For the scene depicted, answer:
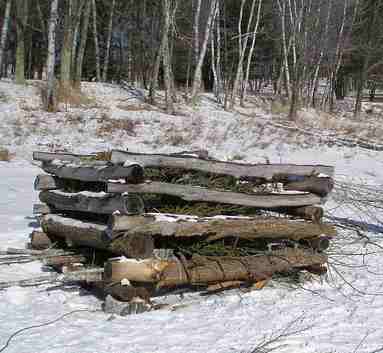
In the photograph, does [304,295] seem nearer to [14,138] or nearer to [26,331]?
[26,331]

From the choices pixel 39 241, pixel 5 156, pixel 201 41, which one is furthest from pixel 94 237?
pixel 201 41

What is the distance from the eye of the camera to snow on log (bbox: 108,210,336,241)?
432 centimetres

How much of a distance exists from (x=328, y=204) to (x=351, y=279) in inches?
140

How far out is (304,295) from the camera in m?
4.88

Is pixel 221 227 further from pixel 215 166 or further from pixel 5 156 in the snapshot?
pixel 5 156

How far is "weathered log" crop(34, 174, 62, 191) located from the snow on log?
5.69 ft

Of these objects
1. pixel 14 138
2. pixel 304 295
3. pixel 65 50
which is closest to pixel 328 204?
pixel 304 295

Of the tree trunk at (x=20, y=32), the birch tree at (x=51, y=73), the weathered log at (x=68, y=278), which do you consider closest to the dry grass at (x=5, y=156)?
the birch tree at (x=51, y=73)

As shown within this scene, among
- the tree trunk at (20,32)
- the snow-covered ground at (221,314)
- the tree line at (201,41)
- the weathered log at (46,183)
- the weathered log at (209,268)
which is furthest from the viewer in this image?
the tree line at (201,41)

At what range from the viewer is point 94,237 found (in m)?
4.80

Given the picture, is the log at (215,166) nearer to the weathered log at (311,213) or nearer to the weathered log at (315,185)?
the weathered log at (315,185)

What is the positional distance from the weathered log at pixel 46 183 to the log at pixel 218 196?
66.3 inches

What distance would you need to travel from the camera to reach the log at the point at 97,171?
173 inches

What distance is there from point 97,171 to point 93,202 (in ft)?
0.85
